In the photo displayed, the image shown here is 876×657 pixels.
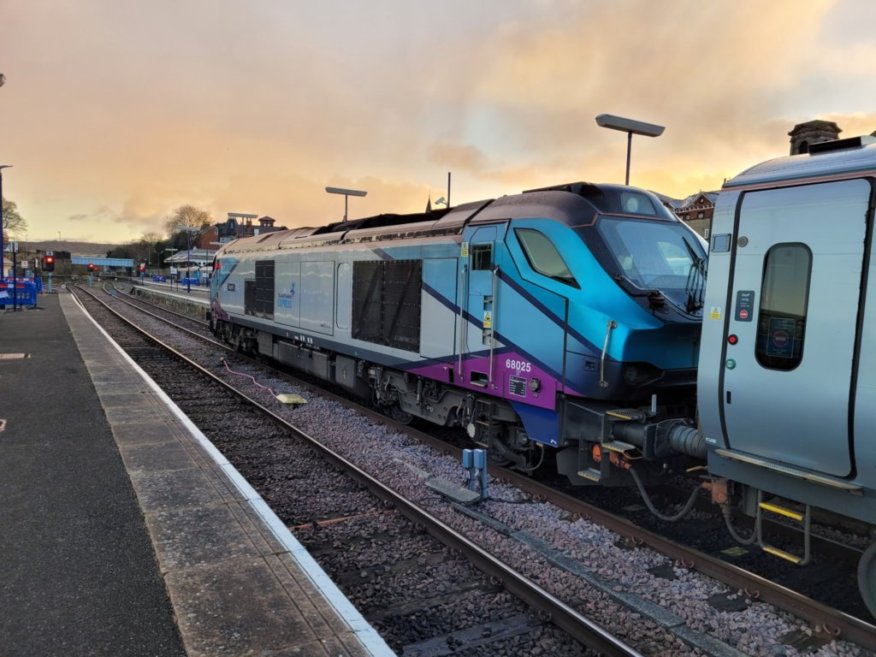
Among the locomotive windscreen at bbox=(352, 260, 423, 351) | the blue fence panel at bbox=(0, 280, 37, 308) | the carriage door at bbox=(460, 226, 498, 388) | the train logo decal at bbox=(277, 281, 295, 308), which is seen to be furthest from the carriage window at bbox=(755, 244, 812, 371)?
the blue fence panel at bbox=(0, 280, 37, 308)

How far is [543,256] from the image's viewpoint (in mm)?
6836

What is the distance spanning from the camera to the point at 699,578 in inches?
202

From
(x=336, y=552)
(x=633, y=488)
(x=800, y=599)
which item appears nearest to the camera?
(x=800, y=599)

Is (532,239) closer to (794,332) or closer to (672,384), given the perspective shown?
(672,384)

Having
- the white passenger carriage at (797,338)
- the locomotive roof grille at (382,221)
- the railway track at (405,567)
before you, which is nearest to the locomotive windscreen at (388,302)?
the locomotive roof grille at (382,221)

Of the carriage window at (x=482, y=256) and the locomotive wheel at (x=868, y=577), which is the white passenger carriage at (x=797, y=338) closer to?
the locomotive wheel at (x=868, y=577)

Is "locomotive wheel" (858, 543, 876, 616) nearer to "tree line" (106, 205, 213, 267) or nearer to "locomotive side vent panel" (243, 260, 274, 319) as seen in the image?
"locomotive side vent panel" (243, 260, 274, 319)

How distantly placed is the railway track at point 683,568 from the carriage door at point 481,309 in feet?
5.26

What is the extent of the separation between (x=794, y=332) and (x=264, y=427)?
8428 mm

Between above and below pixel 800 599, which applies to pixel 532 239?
above

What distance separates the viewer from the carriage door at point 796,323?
159 inches

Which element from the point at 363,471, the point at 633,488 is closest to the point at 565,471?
the point at 633,488

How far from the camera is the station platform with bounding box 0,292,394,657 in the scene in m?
3.81

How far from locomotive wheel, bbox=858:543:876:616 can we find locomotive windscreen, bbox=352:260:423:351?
5968 mm
